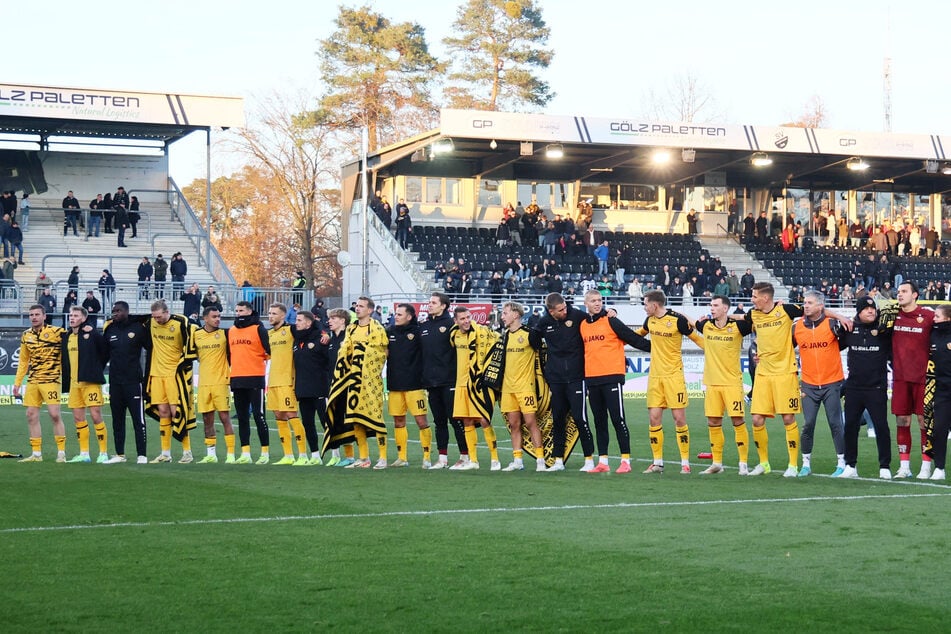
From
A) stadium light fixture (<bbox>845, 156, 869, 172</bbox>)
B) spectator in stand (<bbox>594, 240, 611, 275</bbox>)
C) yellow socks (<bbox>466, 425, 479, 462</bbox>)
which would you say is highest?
stadium light fixture (<bbox>845, 156, 869, 172</bbox>)

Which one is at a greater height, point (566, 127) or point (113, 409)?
point (566, 127)

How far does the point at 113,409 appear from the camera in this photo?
1597 centimetres

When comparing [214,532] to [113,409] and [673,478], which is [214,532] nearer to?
[673,478]

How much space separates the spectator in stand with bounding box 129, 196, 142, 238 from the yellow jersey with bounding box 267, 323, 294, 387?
84.3ft

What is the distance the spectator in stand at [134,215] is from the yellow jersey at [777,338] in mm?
30072

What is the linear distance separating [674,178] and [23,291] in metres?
26.3

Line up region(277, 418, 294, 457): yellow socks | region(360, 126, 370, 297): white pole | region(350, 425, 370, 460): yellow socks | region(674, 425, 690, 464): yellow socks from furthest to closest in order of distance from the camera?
region(360, 126, 370, 297): white pole < region(277, 418, 294, 457): yellow socks < region(350, 425, 370, 460): yellow socks < region(674, 425, 690, 464): yellow socks

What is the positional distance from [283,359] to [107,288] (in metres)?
18.3

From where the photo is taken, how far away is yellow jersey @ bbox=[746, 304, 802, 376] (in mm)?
13531

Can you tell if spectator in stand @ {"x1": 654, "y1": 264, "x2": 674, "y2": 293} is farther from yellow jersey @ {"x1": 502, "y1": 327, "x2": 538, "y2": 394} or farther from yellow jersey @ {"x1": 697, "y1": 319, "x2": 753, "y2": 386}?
yellow jersey @ {"x1": 697, "y1": 319, "x2": 753, "y2": 386}

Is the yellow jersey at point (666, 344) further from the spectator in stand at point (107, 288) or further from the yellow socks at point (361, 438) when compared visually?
the spectator in stand at point (107, 288)

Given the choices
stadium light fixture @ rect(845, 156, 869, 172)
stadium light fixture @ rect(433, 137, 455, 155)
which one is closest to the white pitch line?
stadium light fixture @ rect(433, 137, 455, 155)

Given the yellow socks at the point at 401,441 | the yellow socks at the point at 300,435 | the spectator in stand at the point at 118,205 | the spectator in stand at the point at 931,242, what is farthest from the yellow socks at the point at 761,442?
the spectator in stand at the point at 931,242

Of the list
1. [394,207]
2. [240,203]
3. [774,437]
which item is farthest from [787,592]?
[240,203]
